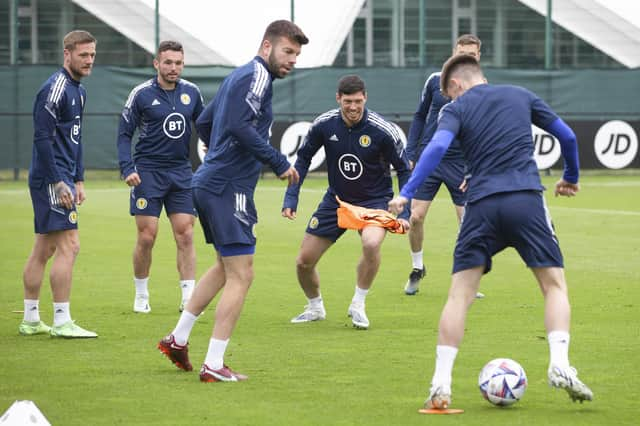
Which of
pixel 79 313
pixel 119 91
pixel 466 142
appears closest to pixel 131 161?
pixel 79 313

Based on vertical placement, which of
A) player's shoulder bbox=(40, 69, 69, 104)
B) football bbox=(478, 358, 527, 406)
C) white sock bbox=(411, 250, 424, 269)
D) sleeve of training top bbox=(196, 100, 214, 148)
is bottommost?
white sock bbox=(411, 250, 424, 269)

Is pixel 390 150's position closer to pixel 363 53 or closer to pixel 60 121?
pixel 60 121

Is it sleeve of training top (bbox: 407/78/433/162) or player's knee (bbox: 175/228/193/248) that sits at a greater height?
sleeve of training top (bbox: 407/78/433/162)

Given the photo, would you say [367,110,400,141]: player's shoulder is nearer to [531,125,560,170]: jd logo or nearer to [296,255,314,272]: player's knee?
[296,255,314,272]: player's knee

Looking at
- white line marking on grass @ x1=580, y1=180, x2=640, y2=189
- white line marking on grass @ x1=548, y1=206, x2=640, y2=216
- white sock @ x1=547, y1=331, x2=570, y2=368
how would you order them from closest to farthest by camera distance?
white sock @ x1=547, y1=331, x2=570, y2=368 < white line marking on grass @ x1=548, y1=206, x2=640, y2=216 < white line marking on grass @ x1=580, y1=180, x2=640, y2=189

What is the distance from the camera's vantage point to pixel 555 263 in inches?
287

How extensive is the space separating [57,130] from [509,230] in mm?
3979

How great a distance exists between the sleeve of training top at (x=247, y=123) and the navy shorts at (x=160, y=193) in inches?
140

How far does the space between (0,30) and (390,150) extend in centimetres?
2371

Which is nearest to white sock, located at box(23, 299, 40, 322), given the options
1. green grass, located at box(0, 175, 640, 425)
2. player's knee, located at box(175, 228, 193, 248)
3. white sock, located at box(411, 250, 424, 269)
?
green grass, located at box(0, 175, 640, 425)

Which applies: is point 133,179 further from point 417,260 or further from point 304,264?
point 417,260

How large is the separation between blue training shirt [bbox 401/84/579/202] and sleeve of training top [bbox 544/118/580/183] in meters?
0.20

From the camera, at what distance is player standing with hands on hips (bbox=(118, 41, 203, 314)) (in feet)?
37.1

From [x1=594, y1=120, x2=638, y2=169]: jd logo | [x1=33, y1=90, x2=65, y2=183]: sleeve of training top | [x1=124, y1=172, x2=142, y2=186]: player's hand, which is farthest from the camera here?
[x1=594, y1=120, x2=638, y2=169]: jd logo
